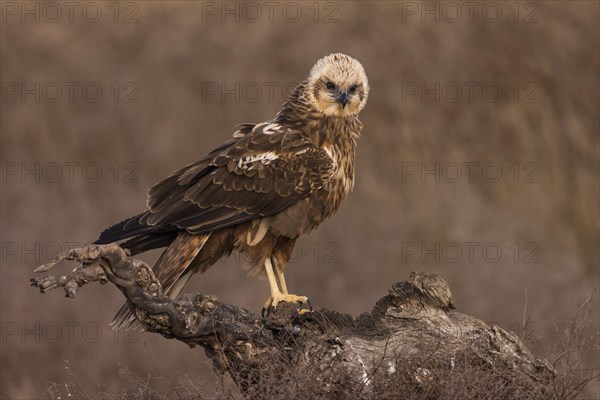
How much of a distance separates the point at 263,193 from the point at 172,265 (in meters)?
0.79

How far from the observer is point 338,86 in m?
9.72

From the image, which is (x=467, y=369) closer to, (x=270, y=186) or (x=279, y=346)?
(x=279, y=346)

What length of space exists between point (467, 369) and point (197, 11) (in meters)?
8.93

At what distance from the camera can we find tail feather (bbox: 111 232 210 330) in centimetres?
912

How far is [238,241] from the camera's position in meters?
9.46

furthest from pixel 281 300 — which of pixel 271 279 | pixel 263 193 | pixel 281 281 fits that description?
pixel 263 193

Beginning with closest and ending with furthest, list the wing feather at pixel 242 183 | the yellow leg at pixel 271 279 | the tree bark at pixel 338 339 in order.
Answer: the tree bark at pixel 338 339
the wing feather at pixel 242 183
the yellow leg at pixel 271 279

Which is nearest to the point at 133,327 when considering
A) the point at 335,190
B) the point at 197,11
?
the point at 335,190

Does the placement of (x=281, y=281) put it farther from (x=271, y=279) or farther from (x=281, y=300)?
(x=281, y=300)

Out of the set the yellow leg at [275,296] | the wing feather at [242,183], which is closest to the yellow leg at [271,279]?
the yellow leg at [275,296]

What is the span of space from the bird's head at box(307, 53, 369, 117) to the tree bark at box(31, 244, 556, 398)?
164cm

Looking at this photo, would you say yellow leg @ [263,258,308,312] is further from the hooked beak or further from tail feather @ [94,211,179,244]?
the hooked beak

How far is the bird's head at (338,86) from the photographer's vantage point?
9.70 meters

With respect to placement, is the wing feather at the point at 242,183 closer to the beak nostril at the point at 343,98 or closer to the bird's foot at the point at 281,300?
the beak nostril at the point at 343,98
